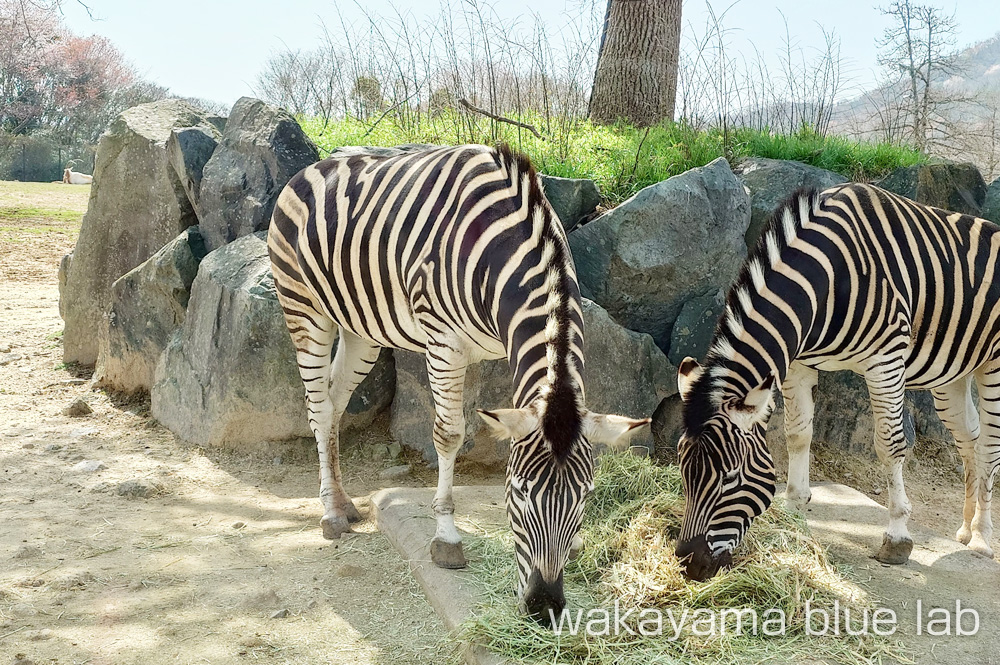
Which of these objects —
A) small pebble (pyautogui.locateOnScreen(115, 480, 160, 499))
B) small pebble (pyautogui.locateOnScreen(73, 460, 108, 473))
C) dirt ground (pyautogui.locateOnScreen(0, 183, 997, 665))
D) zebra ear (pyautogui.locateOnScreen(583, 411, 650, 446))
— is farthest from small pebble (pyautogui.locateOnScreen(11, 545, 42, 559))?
zebra ear (pyautogui.locateOnScreen(583, 411, 650, 446))

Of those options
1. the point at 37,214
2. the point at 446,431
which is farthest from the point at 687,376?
the point at 37,214

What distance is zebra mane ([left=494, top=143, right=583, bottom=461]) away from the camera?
301cm

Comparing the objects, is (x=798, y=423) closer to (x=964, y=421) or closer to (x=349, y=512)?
(x=964, y=421)

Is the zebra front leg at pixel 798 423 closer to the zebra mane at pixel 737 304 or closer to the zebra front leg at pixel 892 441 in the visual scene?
the zebra front leg at pixel 892 441

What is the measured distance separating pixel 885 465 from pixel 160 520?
14.8 ft

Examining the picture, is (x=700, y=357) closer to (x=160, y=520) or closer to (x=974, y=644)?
(x=974, y=644)

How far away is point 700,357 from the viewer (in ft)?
19.7

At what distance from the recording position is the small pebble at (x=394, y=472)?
19.4 feet

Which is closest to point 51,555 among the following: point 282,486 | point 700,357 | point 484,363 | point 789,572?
point 282,486

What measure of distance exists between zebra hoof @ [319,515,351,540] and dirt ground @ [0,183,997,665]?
75mm

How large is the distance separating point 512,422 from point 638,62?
6.73 meters

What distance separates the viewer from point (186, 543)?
467cm

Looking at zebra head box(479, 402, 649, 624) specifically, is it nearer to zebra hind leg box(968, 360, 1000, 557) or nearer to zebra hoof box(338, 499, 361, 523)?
zebra hoof box(338, 499, 361, 523)

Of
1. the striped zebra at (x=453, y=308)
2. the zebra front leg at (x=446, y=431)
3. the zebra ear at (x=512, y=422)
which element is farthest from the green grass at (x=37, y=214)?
the zebra ear at (x=512, y=422)
